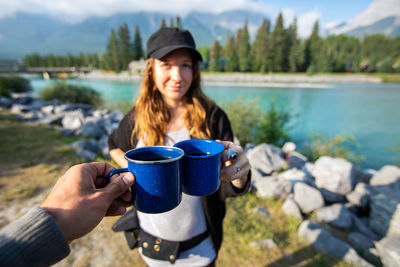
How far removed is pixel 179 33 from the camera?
4.22ft

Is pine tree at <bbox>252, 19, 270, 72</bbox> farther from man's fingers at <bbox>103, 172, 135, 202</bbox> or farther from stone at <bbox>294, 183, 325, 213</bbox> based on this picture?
man's fingers at <bbox>103, 172, 135, 202</bbox>

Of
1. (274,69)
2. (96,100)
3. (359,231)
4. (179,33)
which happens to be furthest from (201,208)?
(274,69)

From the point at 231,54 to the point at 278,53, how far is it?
818 centimetres

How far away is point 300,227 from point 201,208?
1.84 meters

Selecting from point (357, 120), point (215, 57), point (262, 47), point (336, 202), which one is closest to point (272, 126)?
point (336, 202)

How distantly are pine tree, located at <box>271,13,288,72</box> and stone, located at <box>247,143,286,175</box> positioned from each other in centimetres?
3348

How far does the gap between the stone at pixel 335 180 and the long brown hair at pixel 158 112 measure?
3.14 metres

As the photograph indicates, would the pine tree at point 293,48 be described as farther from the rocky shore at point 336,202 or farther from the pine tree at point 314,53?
the rocky shore at point 336,202

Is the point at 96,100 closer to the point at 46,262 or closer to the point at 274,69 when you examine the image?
the point at 46,262

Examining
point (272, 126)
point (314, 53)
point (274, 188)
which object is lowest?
point (274, 188)

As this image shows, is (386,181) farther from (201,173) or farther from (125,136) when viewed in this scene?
(125,136)

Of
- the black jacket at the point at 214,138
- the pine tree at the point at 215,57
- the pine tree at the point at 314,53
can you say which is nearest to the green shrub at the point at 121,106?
the black jacket at the point at 214,138

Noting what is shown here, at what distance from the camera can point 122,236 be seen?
2.28m

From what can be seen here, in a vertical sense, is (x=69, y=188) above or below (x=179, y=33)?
below
